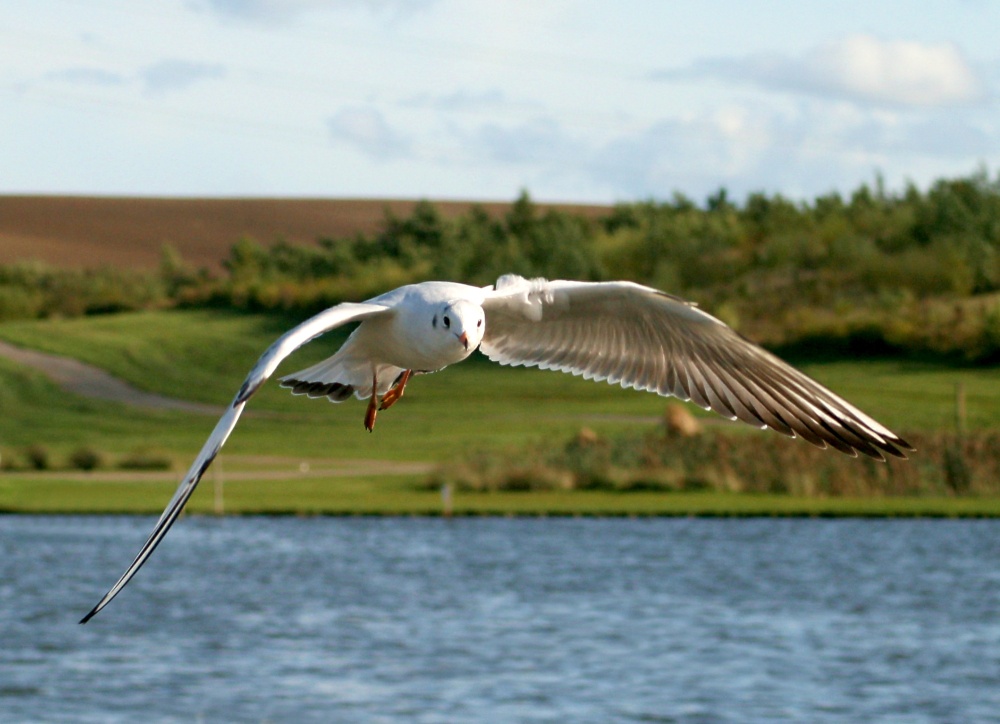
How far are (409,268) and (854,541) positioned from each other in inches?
1790

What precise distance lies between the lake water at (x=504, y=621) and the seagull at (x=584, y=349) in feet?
42.6

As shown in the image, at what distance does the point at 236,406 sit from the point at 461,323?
1.00m

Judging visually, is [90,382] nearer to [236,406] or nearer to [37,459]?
[37,459]

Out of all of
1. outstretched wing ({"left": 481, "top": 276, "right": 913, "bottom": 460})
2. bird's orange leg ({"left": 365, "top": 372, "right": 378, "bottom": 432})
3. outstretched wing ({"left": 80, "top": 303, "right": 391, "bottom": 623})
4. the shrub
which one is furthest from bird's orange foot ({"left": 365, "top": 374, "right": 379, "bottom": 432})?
the shrub

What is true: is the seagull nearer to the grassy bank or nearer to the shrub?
the grassy bank

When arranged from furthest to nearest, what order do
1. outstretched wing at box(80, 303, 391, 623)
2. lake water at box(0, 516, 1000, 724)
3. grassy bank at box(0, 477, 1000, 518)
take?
grassy bank at box(0, 477, 1000, 518) → lake water at box(0, 516, 1000, 724) → outstretched wing at box(80, 303, 391, 623)

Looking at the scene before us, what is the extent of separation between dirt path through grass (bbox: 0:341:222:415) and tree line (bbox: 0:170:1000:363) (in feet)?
25.9

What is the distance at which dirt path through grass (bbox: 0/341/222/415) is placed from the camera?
70.7 metres

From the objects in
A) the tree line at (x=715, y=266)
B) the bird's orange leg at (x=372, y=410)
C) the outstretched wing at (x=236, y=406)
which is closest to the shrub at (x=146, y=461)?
the tree line at (x=715, y=266)

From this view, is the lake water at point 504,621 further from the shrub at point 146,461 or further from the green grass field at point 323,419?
the shrub at point 146,461

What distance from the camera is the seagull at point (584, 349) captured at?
7.41 m

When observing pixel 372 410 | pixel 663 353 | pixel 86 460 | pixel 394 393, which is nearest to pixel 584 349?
pixel 663 353

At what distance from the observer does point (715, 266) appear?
7688 centimetres

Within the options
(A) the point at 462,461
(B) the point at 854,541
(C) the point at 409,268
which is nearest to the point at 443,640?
(B) the point at 854,541
